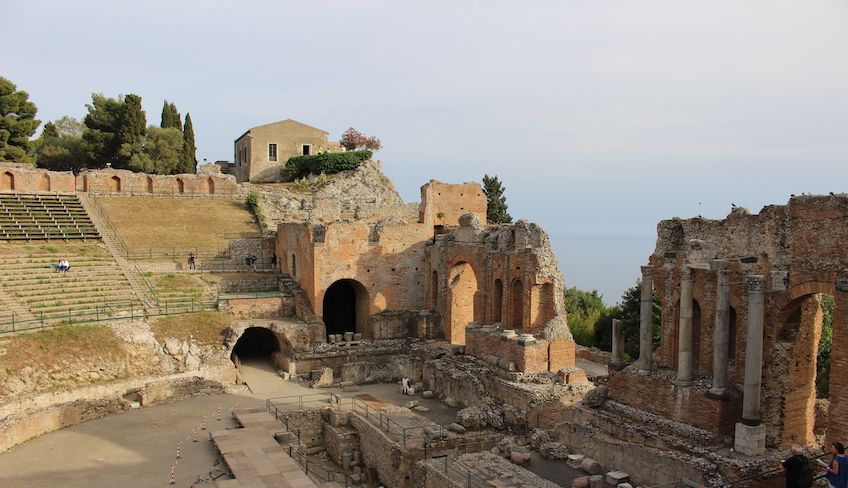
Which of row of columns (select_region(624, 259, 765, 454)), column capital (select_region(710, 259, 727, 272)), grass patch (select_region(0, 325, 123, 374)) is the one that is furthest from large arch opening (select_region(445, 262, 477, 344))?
column capital (select_region(710, 259, 727, 272))

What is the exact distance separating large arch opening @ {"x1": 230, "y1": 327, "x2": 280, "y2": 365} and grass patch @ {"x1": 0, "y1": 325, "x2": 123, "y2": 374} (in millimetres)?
6018

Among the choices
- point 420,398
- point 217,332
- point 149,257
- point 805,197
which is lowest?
point 420,398

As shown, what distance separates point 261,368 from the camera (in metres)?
26.3

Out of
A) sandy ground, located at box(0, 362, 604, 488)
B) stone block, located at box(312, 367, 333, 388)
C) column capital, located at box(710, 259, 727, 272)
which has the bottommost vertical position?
sandy ground, located at box(0, 362, 604, 488)

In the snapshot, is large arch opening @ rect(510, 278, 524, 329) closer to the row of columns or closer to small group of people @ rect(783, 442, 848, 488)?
the row of columns

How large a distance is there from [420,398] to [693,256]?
11394 mm

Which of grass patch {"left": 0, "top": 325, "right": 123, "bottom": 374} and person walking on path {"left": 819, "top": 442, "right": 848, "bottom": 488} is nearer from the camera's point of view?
person walking on path {"left": 819, "top": 442, "right": 848, "bottom": 488}

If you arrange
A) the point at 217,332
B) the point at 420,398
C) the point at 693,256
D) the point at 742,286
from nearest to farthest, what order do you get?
the point at 742,286 < the point at 693,256 < the point at 420,398 < the point at 217,332

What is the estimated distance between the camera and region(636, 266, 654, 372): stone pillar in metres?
16.3

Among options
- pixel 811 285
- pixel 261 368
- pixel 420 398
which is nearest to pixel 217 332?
pixel 261 368

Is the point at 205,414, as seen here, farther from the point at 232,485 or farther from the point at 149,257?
the point at 149,257

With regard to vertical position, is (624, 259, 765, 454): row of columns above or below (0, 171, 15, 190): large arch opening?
below

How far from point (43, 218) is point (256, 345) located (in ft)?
48.6

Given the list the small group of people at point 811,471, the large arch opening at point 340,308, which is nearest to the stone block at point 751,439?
the small group of people at point 811,471
